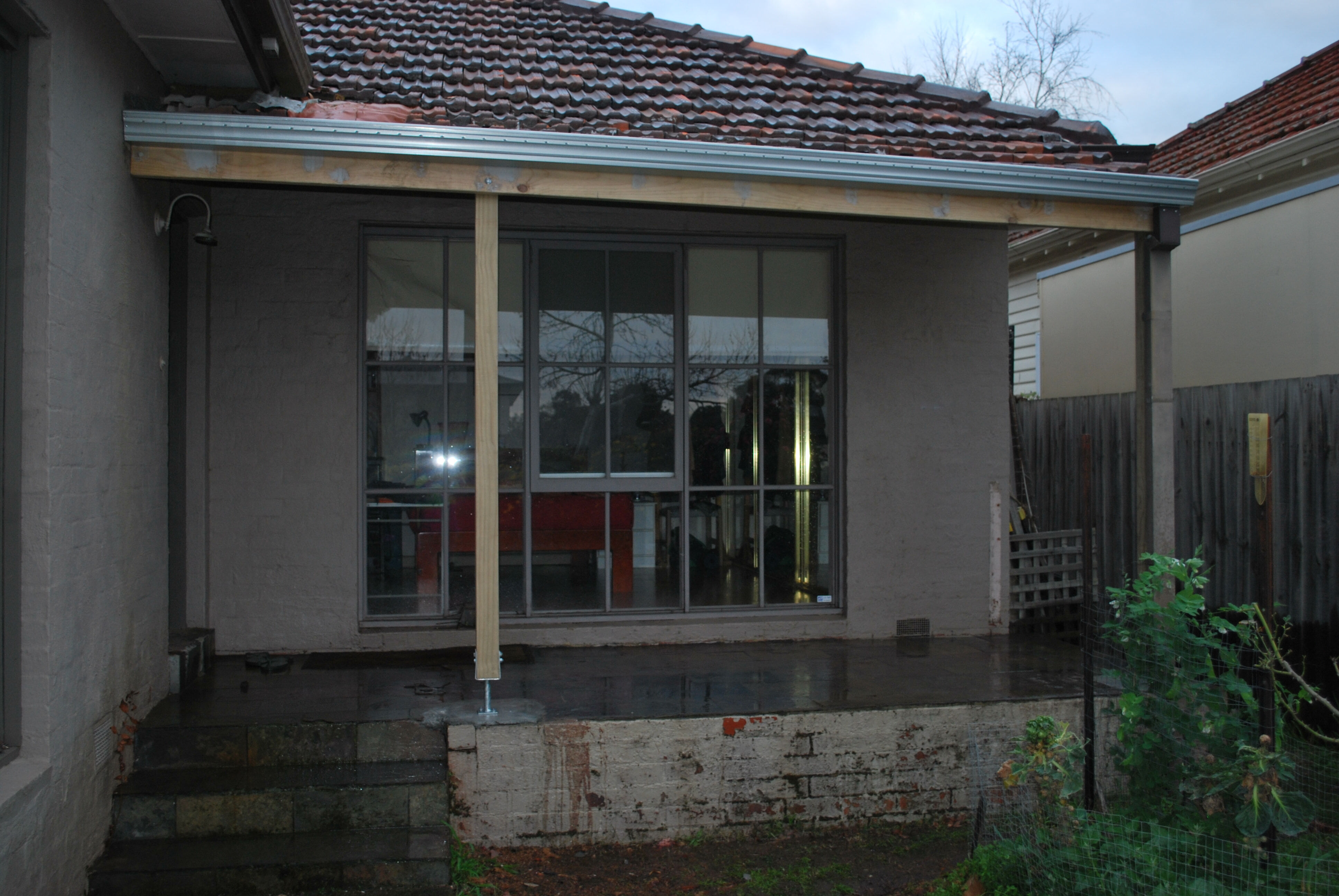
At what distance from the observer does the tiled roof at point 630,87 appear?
5082 millimetres

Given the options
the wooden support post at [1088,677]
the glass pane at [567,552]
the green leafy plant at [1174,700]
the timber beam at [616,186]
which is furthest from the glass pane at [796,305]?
the green leafy plant at [1174,700]

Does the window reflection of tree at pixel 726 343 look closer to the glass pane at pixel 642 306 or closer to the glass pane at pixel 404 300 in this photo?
the glass pane at pixel 642 306

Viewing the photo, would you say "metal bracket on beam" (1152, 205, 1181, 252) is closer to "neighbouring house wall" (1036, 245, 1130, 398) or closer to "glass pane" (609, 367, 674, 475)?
"glass pane" (609, 367, 674, 475)

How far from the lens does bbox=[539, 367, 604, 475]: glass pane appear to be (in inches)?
238

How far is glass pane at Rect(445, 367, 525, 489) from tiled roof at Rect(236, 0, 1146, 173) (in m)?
1.67

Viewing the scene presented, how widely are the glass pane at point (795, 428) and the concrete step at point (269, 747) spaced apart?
120 inches

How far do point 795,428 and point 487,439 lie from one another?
275 centimetres

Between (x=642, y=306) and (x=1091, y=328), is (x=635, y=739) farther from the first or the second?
(x=1091, y=328)

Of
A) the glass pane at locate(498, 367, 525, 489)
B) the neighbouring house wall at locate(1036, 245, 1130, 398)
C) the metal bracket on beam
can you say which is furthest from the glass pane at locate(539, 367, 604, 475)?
the neighbouring house wall at locate(1036, 245, 1130, 398)

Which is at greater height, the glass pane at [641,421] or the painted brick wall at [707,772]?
the glass pane at [641,421]

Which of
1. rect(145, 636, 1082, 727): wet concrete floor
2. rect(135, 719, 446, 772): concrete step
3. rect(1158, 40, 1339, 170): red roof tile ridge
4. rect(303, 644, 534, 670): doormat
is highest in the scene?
rect(1158, 40, 1339, 170): red roof tile ridge

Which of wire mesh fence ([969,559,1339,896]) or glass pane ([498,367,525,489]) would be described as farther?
glass pane ([498,367,525,489])

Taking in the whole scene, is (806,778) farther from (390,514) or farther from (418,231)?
(418,231)

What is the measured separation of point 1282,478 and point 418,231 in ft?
18.9
